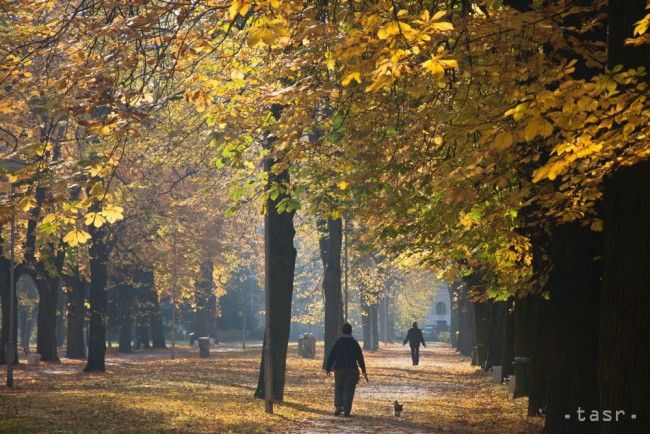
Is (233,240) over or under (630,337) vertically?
over

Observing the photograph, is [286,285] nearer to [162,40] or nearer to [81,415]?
[81,415]

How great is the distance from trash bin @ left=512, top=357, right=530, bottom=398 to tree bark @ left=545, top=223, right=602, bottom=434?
9575 millimetres

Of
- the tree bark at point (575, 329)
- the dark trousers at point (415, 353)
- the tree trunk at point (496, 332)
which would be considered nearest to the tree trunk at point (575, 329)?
the tree bark at point (575, 329)

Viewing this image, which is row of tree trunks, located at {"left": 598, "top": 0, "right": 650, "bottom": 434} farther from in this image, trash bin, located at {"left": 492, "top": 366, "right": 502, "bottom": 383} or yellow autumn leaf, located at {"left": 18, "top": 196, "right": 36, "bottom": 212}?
trash bin, located at {"left": 492, "top": 366, "right": 502, "bottom": 383}

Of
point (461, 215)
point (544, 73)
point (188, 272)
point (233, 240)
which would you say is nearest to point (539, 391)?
point (461, 215)

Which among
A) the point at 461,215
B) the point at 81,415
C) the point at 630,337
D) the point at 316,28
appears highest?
the point at 316,28

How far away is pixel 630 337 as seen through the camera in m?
8.83

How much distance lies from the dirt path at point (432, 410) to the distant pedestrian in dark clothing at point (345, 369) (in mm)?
349

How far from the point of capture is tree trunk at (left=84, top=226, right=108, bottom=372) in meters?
35.1

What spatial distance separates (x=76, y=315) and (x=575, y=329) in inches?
1441

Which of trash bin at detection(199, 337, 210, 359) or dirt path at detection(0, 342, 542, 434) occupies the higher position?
trash bin at detection(199, 337, 210, 359)

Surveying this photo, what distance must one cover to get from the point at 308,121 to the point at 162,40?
2.17 meters

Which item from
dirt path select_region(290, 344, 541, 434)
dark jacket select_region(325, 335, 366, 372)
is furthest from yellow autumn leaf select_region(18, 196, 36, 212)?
dark jacket select_region(325, 335, 366, 372)

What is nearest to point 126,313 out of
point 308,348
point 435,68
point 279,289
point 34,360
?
point 308,348
